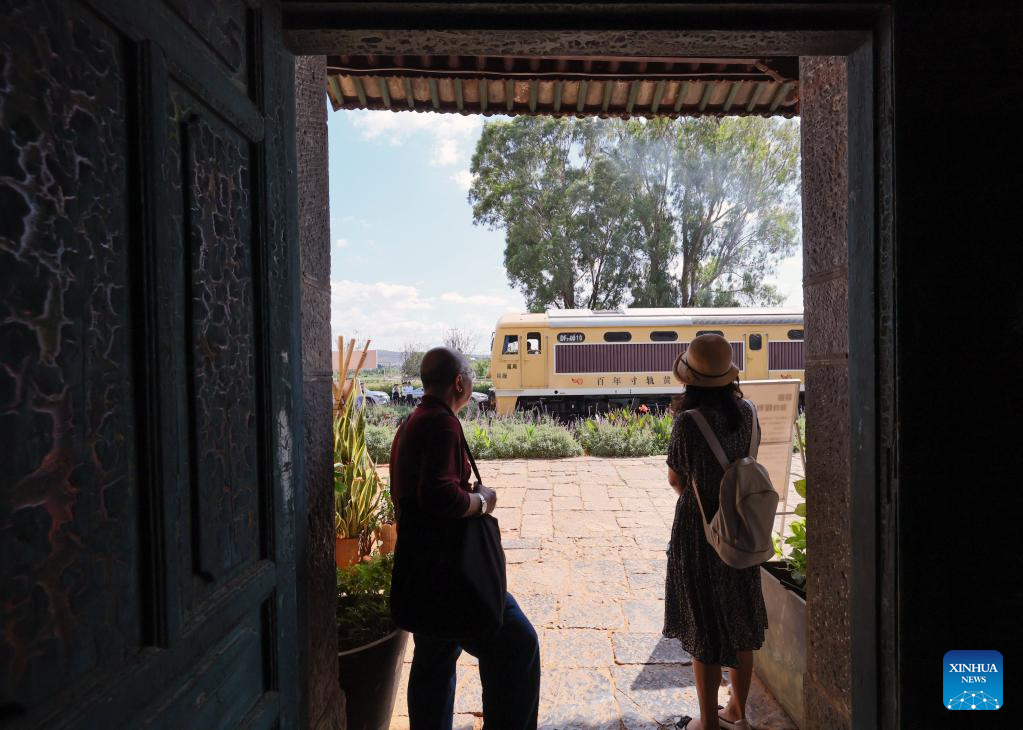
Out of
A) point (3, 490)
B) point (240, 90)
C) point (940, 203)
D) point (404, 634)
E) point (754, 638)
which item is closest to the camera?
point (3, 490)

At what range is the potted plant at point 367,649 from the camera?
2.09 meters

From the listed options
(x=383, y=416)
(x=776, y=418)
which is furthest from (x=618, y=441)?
(x=776, y=418)

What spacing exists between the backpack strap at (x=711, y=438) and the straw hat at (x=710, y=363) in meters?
0.14

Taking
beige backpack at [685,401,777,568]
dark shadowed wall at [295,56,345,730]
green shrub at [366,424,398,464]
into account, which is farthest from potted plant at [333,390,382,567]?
green shrub at [366,424,398,464]

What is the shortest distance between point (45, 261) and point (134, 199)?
18cm

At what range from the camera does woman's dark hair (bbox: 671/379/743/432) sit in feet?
7.02

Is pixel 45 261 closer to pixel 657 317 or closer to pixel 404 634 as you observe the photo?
pixel 404 634

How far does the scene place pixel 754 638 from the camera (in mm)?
2125

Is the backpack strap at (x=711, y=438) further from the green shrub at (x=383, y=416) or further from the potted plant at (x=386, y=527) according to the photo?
the green shrub at (x=383, y=416)

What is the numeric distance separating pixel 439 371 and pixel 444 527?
0.50 meters

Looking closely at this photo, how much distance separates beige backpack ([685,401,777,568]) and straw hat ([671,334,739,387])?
1.10 ft

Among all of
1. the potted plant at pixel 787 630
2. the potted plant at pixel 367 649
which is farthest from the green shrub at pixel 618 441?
the potted plant at pixel 367 649

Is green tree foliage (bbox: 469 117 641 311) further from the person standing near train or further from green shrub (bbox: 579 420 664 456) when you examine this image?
the person standing near train

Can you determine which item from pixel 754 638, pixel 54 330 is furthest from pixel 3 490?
pixel 754 638
